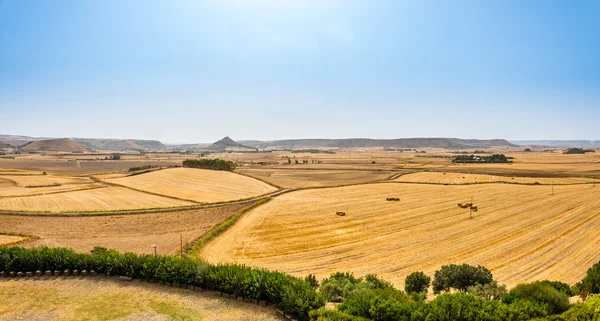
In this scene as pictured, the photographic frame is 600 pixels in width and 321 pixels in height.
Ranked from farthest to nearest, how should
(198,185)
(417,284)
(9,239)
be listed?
(198,185)
(9,239)
(417,284)

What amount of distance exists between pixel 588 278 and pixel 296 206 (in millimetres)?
44902

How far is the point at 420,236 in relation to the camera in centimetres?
4400

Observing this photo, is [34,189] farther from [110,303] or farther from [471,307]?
[471,307]

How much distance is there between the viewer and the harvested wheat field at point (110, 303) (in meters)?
22.5

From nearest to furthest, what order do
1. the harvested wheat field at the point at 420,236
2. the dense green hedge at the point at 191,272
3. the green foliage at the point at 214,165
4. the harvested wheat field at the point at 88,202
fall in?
1. the dense green hedge at the point at 191,272
2. the harvested wheat field at the point at 420,236
3. the harvested wheat field at the point at 88,202
4. the green foliage at the point at 214,165

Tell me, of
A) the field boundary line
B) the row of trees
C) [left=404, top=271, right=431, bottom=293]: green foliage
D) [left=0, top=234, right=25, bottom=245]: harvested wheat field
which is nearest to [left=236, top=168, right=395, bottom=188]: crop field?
the field boundary line

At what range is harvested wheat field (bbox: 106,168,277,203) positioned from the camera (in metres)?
77.2

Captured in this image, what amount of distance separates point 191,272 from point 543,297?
23.3m

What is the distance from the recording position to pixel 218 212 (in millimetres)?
59594

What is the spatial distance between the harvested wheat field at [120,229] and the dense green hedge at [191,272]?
844 cm

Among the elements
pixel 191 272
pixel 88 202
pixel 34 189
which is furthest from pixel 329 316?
pixel 34 189

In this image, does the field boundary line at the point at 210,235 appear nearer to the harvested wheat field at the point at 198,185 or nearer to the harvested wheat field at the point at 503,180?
the harvested wheat field at the point at 198,185

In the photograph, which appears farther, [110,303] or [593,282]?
[110,303]

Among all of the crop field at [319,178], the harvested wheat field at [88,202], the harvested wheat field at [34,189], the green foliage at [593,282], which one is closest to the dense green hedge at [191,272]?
the green foliage at [593,282]
